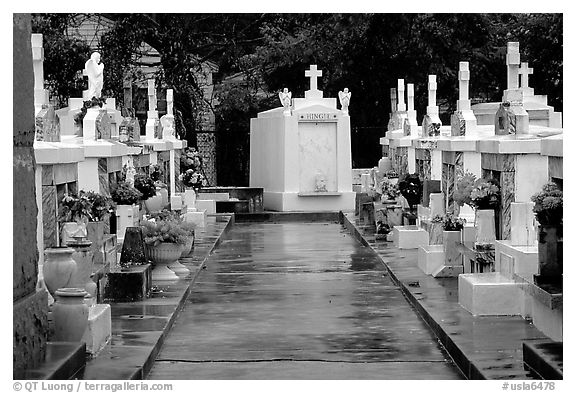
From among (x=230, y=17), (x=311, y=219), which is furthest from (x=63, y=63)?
(x=311, y=219)

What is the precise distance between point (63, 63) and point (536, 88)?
46.3 feet

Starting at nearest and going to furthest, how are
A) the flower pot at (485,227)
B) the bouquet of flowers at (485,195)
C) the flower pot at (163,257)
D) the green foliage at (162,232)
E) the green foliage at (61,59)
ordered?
the flower pot at (485,227) < the bouquet of flowers at (485,195) < the green foliage at (162,232) < the flower pot at (163,257) < the green foliage at (61,59)

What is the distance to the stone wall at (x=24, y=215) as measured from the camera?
8.91 meters

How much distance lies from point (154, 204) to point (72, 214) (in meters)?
6.62

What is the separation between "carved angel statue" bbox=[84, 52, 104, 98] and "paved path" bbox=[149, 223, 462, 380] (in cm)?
322

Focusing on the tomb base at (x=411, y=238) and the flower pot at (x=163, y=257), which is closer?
the flower pot at (x=163, y=257)

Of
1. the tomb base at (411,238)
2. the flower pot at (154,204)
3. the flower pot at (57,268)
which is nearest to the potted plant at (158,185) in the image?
the flower pot at (154,204)

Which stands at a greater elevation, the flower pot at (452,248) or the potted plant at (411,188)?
the potted plant at (411,188)

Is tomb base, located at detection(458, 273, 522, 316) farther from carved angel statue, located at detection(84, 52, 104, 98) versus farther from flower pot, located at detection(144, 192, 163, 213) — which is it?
carved angel statue, located at detection(84, 52, 104, 98)

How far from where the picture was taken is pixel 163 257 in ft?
54.4

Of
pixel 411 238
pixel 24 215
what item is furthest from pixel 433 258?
pixel 24 215

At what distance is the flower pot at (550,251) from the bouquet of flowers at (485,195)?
158 inches

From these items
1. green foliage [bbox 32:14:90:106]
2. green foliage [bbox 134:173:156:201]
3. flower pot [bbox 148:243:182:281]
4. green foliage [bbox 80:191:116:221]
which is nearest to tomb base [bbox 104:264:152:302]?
green foliage [bbox 80:191:116:221]

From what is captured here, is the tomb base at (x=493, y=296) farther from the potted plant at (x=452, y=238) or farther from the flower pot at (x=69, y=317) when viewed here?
the flower pot at (x=69, y=317)
